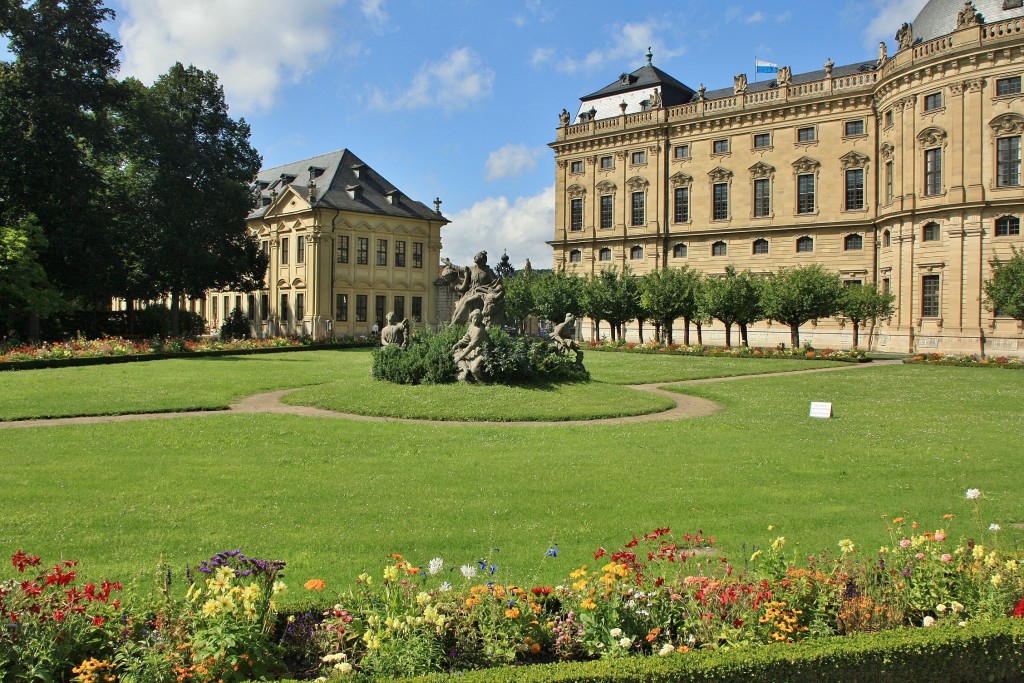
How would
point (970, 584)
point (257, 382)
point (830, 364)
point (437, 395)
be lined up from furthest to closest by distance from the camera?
1. point (830, 364)
2. point (257, 382)
3. point (437, 395)
4. point (970, 584)

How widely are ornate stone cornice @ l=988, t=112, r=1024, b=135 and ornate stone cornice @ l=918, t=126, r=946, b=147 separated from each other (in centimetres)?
258

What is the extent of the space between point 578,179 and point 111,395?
54.1 m

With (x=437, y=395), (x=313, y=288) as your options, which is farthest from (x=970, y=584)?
(x=313, y=288)

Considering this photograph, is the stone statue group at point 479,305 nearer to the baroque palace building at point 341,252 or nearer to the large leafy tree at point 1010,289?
the large leafy tree at point 1010,289

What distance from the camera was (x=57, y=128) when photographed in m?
39.0

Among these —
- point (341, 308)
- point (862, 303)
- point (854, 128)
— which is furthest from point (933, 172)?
point (341, 308)

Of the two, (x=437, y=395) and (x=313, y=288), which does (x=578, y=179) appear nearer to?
(x=313, y=288)

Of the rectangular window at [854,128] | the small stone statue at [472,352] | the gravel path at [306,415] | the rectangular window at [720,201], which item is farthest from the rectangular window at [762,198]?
the small stone statue at [472,352]

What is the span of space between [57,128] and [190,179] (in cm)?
1150

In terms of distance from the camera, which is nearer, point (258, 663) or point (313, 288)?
point (258, 663)

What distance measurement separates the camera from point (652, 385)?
27031mm

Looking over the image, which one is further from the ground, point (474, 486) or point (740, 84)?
point (740, 84)

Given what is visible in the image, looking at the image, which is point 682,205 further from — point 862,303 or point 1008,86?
point 1008,86

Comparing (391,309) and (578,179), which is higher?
(578,179)
